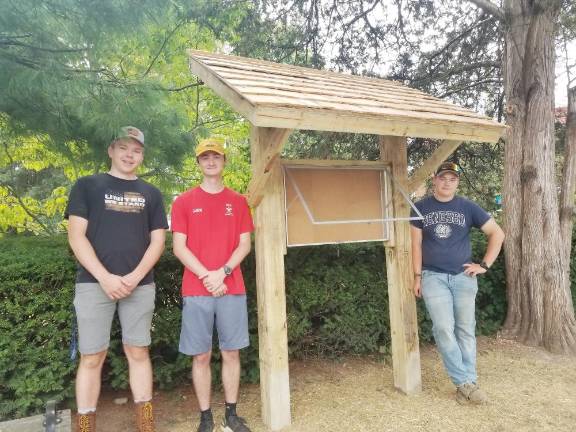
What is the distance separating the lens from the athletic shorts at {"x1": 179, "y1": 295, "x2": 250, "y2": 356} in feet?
8.90

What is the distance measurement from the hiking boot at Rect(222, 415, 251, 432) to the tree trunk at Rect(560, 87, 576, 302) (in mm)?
3990

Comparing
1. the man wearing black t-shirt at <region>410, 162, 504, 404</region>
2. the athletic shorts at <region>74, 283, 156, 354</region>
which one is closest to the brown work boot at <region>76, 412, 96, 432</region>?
the athletic shorts at <region>74, 283, 156, 354</region>

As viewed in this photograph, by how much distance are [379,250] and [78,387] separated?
296 cm

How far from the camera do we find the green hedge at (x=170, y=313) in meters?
2.89

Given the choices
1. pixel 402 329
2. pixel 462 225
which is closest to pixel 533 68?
pixel 462 225

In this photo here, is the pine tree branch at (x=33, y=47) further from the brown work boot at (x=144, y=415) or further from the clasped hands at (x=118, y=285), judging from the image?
the brown work boot at (x=144, y=415)

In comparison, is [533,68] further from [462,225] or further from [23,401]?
[23,401]

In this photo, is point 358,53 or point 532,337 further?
point 358,53

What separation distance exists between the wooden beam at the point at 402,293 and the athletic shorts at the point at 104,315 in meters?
1.99

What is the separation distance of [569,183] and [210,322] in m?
4.46

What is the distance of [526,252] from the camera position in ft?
15.0

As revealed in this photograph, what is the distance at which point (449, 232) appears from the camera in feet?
11.1

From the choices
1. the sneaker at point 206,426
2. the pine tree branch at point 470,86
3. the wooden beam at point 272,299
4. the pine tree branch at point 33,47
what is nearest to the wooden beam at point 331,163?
Result: the wooden beam at point 272,299

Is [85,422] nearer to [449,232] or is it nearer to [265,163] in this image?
[265,163]
